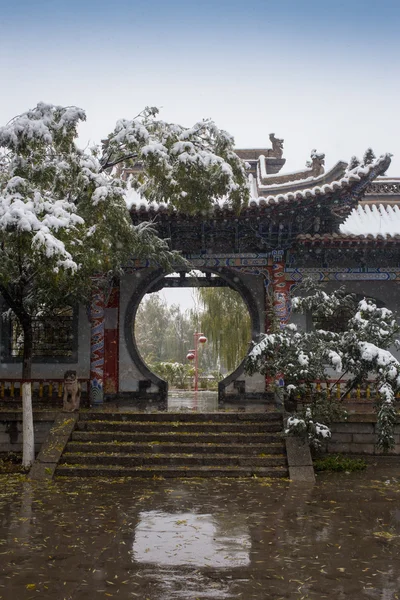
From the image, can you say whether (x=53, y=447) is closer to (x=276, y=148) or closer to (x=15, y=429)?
(x=15, y=429)

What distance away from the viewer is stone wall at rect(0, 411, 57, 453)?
365 inches

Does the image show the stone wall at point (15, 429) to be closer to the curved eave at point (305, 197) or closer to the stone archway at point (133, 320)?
the stone archway at point (133, 320)

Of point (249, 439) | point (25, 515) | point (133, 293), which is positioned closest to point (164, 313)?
point (133, 293)

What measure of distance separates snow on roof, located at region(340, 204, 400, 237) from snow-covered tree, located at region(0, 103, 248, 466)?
3.82 m

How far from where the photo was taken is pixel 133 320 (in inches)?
494

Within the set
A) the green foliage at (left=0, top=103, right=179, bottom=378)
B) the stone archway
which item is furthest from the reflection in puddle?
the stone archway

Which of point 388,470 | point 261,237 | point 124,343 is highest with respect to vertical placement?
point 261,237

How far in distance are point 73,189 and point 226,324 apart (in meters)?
11.3

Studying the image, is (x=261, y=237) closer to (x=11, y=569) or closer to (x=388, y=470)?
(x=388, y=470)

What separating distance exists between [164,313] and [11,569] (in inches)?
1384

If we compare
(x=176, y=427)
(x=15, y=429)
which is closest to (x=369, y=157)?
(x=176, y=427)

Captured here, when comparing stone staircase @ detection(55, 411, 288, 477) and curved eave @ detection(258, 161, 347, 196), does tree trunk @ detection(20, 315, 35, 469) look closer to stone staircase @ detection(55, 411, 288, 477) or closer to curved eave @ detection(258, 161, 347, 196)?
stone staircase @ detection(55, 411, 288, 477)

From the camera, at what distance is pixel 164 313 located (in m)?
39.8

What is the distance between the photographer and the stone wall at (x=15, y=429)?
9281 millimetres
